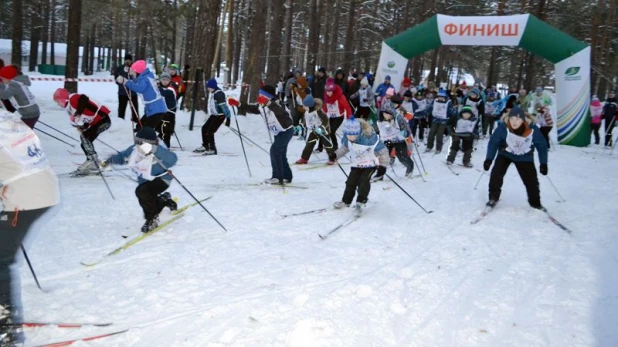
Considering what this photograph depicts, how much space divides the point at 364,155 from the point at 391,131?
2.90 metres

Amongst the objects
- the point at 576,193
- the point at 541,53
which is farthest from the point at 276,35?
the point at 576,193

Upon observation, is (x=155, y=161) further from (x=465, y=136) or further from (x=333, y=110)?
(x=465, y=136)

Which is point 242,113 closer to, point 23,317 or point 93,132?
point 93,132

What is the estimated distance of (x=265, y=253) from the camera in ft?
16.8

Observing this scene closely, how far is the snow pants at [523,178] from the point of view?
717 cm

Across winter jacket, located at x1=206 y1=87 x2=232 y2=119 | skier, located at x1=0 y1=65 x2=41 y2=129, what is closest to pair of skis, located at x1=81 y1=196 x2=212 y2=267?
skier, located at x1=0 y1=65 x2=41 y2=129

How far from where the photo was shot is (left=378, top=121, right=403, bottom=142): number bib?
9477 mm

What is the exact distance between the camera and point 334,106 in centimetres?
1118

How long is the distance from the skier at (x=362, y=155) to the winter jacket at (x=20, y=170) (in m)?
4.05

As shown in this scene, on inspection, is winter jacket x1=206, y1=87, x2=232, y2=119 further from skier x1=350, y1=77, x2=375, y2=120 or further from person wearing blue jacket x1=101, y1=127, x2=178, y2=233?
skier x1=350, y1=77, x2=375, y2=120

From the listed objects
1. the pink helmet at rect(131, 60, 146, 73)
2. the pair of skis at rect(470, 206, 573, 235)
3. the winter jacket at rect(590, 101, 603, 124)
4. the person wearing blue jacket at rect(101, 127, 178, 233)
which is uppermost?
the winter jacket at rect(590, 101, 603, 124)

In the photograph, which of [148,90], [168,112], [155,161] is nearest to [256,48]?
[168,112]

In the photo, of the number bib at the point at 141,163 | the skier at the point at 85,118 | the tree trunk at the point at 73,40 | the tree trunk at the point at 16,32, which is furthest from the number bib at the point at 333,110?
the tree trunk at the point at 16,32

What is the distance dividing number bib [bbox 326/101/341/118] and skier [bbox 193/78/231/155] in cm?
233
